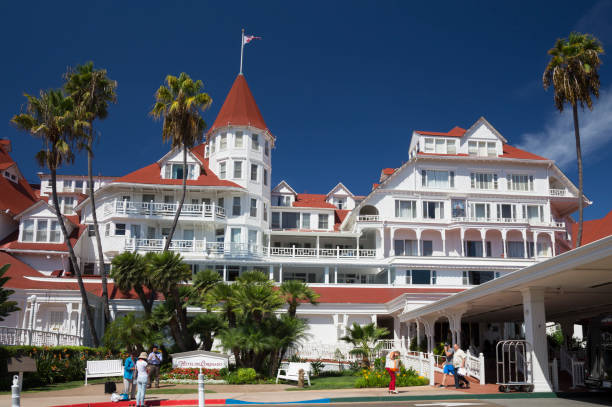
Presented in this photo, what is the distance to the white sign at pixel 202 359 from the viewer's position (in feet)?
90.5

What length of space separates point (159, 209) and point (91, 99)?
11.5m

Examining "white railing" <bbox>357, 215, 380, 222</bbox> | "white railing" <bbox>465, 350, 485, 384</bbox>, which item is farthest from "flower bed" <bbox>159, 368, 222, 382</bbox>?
"white railing" <bbox>357, 215, 380, 222</bbox>

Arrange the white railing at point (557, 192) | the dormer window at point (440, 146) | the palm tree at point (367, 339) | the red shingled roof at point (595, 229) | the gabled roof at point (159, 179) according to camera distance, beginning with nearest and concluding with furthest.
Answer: the palm tree at point (367, 339)
the gabled roof at point (159, 179)
the dormer window at point (440, 146)
the white railing at point (557, 192)
the red shingled roof at point (595, 229)

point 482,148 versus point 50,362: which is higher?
point 482,148

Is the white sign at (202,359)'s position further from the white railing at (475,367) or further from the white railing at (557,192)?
the white railing at (557,192)

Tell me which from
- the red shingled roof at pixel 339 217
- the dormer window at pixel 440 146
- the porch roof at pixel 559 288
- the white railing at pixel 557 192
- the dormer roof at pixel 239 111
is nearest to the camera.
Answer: the porch roof at pixel 559 288

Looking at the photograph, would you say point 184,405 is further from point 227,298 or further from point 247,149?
point 247,149

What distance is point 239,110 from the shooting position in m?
53.0

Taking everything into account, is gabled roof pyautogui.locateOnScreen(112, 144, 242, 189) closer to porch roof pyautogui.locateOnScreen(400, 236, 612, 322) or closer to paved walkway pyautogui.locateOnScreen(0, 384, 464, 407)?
porch roof pyautogui.locateOnScreen(400, 236, 612, 322)

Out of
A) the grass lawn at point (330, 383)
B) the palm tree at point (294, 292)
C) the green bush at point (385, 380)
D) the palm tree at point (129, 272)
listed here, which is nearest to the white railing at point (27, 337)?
the palm tree at point (129, 272)

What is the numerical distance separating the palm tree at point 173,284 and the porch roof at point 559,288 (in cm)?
1256

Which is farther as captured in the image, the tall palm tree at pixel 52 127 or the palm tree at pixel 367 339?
the tall palm tree at pixel 52 127

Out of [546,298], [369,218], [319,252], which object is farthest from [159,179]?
[546,298]

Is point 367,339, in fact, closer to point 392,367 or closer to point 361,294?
point 392,367
